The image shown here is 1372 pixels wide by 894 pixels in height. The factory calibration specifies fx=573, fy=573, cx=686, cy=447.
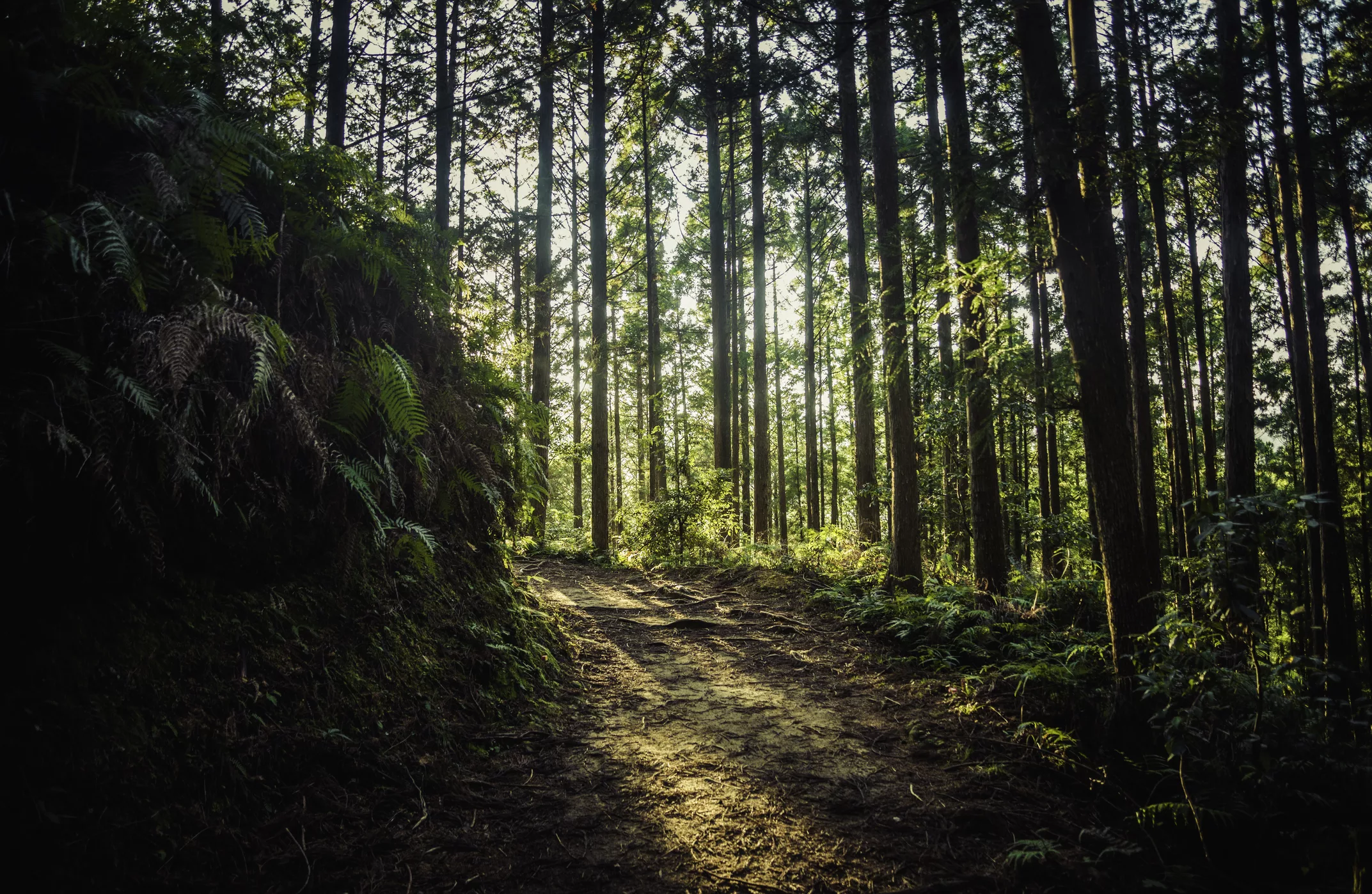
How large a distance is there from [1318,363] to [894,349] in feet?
30.1

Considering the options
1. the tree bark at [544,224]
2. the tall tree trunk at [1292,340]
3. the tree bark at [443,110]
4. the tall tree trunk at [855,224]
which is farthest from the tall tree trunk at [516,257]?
the tall tree trunk at [1292,340]

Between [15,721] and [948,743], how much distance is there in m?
4.59

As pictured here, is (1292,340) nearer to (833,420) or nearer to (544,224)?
(544,224)

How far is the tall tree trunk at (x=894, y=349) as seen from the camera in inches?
305

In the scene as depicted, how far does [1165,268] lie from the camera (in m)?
12.5

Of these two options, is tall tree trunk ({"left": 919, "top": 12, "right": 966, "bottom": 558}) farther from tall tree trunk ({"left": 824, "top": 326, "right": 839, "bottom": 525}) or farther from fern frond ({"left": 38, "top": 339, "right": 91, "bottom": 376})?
tall tree trunk ({"left": 824, "top": 326, "right": 839, "bottom": 525})

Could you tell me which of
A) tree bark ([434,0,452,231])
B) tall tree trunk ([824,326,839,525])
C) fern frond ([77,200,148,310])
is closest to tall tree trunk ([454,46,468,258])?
tree bark ([434,0,452,231])

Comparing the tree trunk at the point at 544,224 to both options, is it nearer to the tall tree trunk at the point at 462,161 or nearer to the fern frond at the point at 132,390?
the tall tree trunk at the point at 462,161

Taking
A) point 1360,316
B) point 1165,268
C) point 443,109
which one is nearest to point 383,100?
point 443,109

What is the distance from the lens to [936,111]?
14156mm

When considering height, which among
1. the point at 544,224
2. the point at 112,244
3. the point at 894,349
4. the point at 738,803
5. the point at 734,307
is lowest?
the point at 738,803

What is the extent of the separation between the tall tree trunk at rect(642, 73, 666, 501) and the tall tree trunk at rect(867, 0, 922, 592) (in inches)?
267

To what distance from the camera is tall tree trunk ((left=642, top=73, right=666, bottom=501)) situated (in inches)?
584

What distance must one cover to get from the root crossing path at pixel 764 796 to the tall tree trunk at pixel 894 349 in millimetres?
2796
